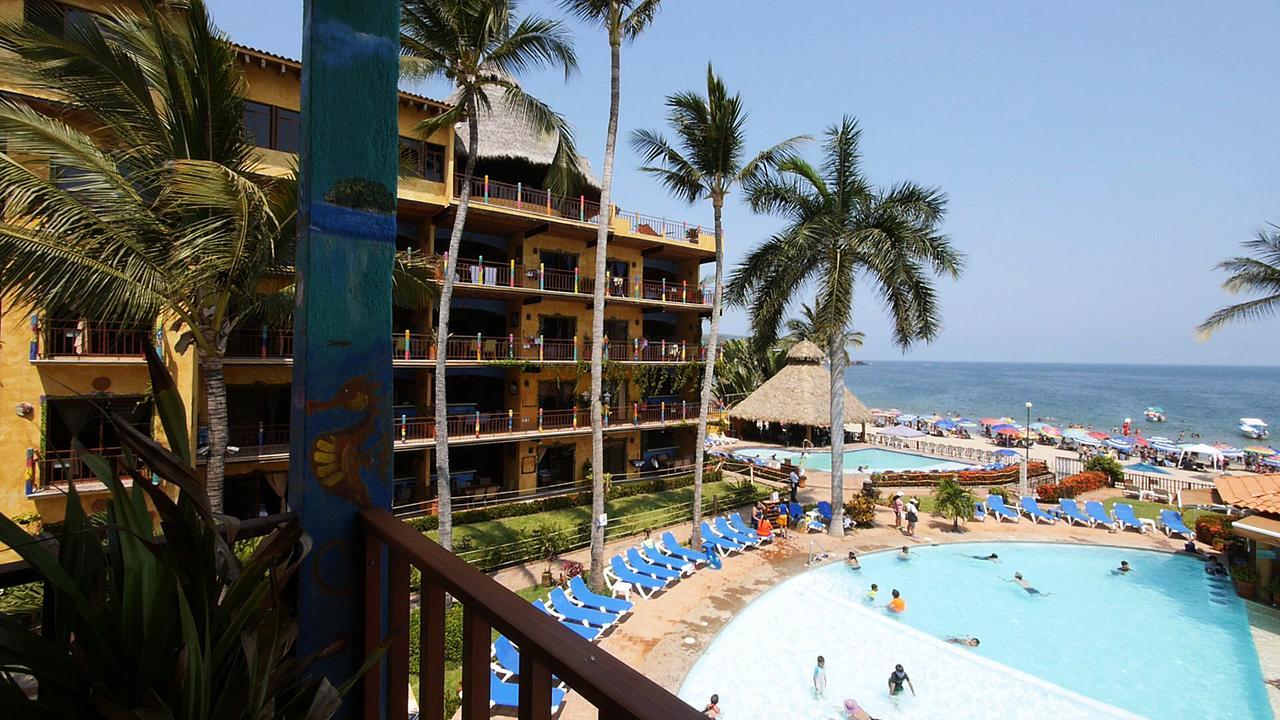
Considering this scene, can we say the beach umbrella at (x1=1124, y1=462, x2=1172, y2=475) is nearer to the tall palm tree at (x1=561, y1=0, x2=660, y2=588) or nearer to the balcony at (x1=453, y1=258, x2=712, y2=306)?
the balcony at (x1=453, y1=258, x2=712, y2=306)

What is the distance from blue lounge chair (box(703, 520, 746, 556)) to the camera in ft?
48.0

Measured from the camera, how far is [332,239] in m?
1.87

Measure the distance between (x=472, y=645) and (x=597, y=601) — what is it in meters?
9.97

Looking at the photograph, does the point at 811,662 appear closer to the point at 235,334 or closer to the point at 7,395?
the point at 235,334

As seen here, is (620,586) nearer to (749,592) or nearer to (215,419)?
(749,592)

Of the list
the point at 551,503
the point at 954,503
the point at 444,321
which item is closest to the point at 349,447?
the point at 444,321

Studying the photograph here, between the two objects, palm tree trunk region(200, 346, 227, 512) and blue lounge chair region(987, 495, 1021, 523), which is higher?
palm tree trunk region(200, 346, 227, 512)

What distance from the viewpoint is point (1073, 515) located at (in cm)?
1880

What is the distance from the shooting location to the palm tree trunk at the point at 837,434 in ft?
54.1

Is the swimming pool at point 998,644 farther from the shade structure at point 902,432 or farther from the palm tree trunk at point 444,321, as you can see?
the shade structure at point 902,432

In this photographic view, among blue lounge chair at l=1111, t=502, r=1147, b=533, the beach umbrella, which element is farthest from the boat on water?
blue lounge chair at l=1111, t=502, r=1147, b=533

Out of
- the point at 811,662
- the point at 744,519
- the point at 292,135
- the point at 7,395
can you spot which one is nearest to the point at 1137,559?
the point at 744,519

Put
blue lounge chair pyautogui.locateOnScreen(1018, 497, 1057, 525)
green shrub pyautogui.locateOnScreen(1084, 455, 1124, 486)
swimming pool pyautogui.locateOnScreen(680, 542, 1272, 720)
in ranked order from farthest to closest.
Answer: green shrub pyautogui.locateOnScreen(1084, 455, 1124, 486) < blue lounge chair pyautogui.locateOnScreen(1018, 497, 1057, 525) < swimming pool pyautogui.locateOnScreen(680, 542, 1272, 720)

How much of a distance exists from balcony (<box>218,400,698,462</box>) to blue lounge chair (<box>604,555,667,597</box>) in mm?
5720
